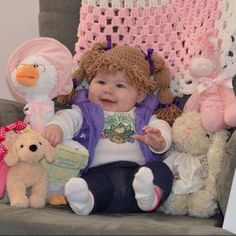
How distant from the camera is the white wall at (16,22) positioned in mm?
2037

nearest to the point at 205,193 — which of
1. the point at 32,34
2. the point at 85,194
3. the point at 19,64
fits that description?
the point at 85,194

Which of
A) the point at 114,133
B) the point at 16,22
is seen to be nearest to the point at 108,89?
the point at 114,133

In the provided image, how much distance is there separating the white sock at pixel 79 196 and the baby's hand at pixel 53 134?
0.60 ft

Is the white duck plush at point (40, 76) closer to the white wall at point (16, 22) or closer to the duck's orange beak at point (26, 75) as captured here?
the duck's orange beak at point (26, 75)

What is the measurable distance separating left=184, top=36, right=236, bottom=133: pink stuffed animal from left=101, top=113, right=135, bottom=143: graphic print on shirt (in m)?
0.16

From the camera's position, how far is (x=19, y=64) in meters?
1.48

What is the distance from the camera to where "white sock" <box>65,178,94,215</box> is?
1.19 metres

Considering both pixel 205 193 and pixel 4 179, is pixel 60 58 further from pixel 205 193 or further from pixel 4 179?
pixel 205 193

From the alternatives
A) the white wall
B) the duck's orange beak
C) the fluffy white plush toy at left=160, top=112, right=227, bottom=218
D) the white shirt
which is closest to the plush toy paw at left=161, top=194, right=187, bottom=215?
the fluffy white plush toy at left=160, top=112, right=227, bottom=218

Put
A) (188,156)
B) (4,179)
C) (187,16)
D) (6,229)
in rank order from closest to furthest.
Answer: (6,229), (4,179), (188,156), (187,16)

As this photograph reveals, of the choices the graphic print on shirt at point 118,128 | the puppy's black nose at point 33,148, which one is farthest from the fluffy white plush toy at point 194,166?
the puppy's black nose at point 33,148

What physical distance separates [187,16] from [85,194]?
664 millimetres

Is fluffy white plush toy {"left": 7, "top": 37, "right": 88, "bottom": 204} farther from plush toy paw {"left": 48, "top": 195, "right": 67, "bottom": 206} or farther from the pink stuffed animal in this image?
the pink stuffed animal

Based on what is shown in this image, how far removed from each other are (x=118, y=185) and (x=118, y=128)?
0.58ft
